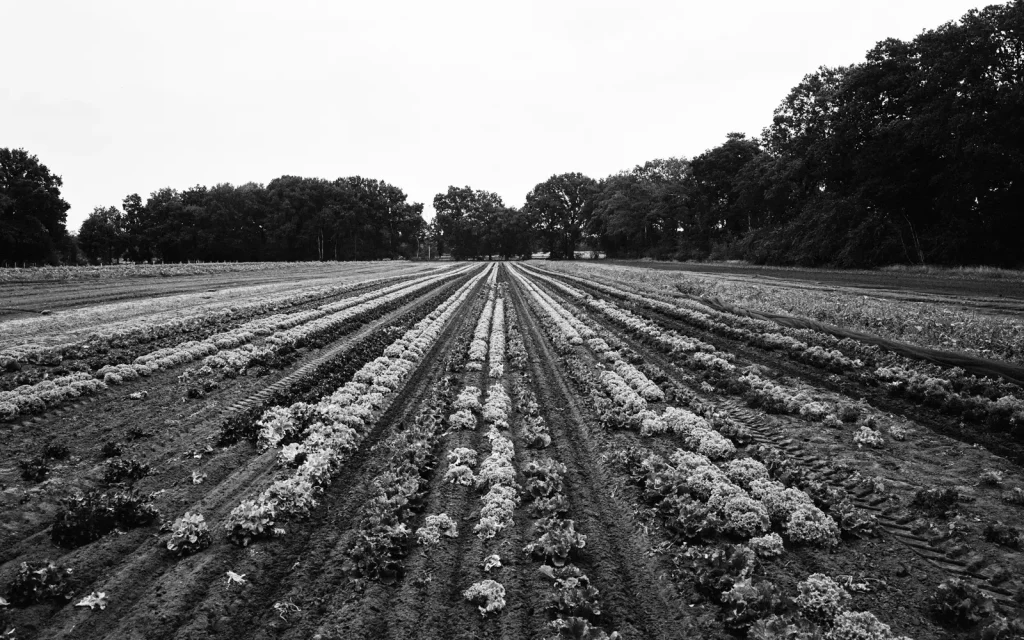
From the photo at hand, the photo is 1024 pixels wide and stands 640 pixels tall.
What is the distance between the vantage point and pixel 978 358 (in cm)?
1221

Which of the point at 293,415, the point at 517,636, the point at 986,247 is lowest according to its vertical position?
the point at 517,636

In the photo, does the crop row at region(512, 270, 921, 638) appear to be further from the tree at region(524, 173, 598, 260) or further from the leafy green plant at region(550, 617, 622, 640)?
the tree at region(524, 173, 598, 260)

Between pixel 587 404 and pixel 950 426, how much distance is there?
7.00 meters

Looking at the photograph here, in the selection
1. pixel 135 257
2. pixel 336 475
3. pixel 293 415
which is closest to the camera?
pixel 336 475

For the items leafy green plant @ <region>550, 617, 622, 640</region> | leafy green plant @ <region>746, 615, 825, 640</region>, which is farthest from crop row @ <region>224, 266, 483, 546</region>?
leafy green plant @ <region>746, 615, 825, 640</region>

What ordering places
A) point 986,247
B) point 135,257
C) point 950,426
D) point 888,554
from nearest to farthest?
1. point 888,554
2. point 950,426
3. point 986,247
4. point 135,257

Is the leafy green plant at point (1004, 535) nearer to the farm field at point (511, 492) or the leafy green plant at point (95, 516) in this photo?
the farm field at point (511, 492)

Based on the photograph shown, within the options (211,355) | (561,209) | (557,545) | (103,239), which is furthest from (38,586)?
(561,209)

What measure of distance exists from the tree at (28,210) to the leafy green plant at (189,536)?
8487 centimetres

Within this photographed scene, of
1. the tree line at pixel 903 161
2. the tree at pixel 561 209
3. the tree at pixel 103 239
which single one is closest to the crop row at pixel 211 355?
the tree line at pixel 903 161

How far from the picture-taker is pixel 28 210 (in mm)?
72375

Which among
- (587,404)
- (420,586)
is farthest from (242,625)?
(587,404)

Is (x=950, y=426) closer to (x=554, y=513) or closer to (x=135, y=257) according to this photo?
(x=554, y=513)

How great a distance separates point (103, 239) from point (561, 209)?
11172 centimetres
